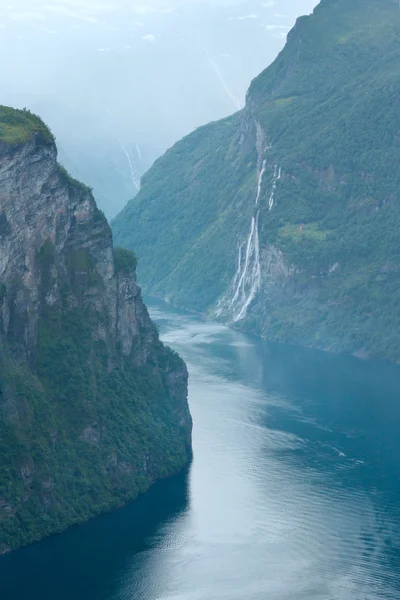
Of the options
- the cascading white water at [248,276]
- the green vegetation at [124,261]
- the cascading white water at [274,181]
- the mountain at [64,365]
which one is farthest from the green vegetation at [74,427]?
the cascading white water at [274,181]

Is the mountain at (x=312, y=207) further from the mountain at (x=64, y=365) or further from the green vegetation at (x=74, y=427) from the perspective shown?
the green vegetation at (x=74, y=427)

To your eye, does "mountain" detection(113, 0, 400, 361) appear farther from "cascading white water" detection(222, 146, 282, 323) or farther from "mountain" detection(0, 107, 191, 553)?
"mountain" detection(0, 107, 191, 553)

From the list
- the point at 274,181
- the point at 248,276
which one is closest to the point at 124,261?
the point at 248,276

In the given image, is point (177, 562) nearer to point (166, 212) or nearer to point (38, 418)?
point (38, 418)

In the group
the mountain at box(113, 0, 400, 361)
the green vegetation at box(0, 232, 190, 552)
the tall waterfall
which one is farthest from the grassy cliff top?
the tall waterfall

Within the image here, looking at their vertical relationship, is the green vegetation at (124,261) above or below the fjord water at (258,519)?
above
